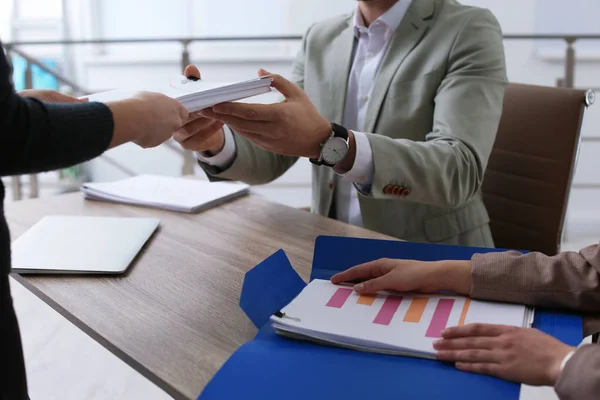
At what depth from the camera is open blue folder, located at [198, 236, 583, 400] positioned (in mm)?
581

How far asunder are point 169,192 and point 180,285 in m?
0.50

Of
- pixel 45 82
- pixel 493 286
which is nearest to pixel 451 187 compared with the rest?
pixel 493 286

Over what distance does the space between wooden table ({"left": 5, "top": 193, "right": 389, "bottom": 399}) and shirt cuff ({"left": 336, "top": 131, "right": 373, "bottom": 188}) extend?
0.10 meters

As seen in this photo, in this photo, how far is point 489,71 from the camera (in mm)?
1303

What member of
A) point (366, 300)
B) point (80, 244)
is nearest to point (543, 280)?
point (366, 300)

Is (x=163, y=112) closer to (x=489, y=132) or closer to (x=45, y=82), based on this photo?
(x=489, y=132)

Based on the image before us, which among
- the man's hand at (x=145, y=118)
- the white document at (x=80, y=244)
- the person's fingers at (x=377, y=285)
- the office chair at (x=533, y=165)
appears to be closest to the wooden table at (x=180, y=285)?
the white document at (x=80, y=244)

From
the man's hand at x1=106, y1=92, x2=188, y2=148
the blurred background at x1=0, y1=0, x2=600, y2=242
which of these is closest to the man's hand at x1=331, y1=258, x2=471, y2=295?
the man's hand at x1=106, y1=92, x2=188, y2=148

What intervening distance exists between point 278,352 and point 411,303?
0.20 meters

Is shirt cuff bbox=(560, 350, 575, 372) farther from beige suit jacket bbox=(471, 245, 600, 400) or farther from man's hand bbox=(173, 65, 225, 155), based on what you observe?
man's hand bbox=(173, 65, 225, 155)

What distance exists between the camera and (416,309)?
754mm

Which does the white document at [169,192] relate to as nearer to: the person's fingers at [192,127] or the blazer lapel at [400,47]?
the person's fingers at [192,127]

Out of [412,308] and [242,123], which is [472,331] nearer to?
[412,308]

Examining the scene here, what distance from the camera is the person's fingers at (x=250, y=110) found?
36.7 inches
